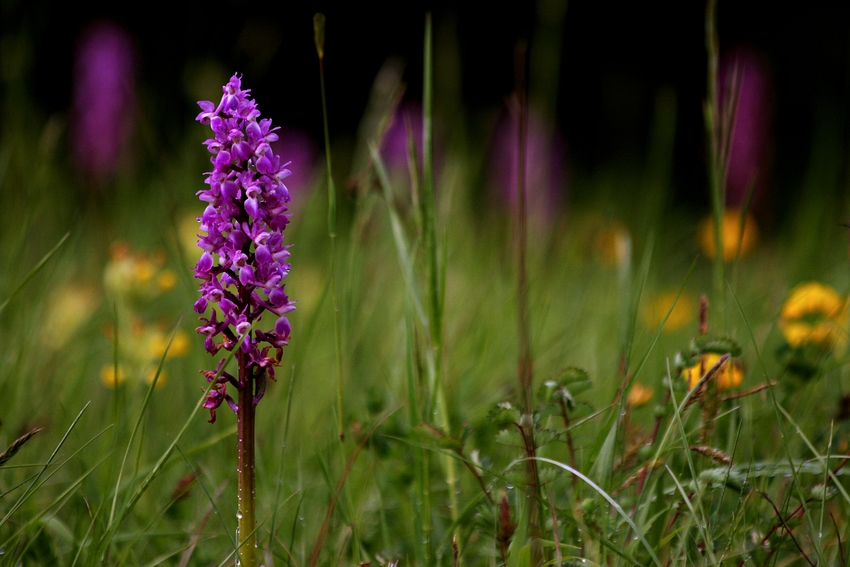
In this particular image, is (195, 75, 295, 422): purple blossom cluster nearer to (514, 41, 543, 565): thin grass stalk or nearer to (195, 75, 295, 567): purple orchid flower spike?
(195, 75, 295, 567): purple orchid flower spike

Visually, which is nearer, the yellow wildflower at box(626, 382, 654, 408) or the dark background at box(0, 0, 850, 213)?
the yellow wildflower at box(626, 382, 654, 408)

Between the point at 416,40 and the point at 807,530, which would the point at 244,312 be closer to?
the point at 807,530

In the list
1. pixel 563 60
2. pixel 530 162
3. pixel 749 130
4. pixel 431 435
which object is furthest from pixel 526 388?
pixel 563 60

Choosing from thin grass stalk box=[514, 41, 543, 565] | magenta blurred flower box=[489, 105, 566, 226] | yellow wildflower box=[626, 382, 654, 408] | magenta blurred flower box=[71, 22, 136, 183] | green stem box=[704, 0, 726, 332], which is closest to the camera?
thin grass stalk box=[514, 41, 543, 565]

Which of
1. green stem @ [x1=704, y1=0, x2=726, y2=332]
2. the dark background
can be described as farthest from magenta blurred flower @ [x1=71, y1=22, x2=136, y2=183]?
green stem @ [x1=704, y1=0, x2=726, y2=332]

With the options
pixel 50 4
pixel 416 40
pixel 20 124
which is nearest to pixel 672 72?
pixel 416 40

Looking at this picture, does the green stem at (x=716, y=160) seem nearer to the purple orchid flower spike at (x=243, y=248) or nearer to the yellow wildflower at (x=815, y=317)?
the yellow wildflower at (x=815, y=317)

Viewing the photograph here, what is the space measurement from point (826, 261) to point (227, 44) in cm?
391

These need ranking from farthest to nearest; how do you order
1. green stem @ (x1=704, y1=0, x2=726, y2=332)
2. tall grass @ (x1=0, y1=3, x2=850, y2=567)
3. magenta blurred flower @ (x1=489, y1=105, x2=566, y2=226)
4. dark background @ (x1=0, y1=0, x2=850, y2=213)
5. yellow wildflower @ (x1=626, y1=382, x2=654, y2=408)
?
dark background @ (x1=0, y1=0, x2=850, y2=213) < magenta blurred flower @ (x1=489, y1=105, x2=566, y2=226) < green stem @ (x1=704, y1=0, x2=726, y2=332) < yellow wildflower @ (x1=626, y1=382, x2=654, y2=408) < tall grass @ (x1=0, y1=3, x2=850, y2=567)

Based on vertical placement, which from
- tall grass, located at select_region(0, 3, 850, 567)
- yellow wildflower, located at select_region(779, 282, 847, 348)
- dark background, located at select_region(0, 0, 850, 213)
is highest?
dark background, located at select_region(0, 0, 850, 213)

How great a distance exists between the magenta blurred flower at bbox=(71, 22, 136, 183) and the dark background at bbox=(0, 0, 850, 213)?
25 centimetres

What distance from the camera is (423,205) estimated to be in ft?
3.71

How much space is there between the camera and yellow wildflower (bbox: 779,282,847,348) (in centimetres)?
129

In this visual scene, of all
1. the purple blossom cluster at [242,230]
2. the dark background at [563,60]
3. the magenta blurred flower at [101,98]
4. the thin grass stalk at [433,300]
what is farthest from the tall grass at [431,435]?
the dark background at [563,60]
